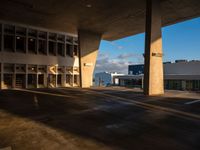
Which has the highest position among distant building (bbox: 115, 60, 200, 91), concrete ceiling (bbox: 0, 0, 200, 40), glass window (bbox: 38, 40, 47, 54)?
concrete ceiling (bbox: 0, 0, 200, 40)

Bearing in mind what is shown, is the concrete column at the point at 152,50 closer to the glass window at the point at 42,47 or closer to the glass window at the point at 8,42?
the glass window at the point at 42,47

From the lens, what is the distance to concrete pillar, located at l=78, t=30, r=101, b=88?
21.9 meters

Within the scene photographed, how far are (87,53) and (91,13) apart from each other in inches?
255

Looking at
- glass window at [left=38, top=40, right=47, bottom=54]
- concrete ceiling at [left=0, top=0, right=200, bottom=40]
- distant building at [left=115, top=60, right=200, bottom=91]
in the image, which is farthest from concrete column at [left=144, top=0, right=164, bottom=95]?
distant building at [left=115, top=60, right=200, bottom=91]

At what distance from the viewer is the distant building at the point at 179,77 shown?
33.5 metres

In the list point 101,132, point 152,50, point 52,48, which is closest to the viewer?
point 101,132

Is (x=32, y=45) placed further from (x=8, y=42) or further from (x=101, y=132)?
(x=101, y=132)

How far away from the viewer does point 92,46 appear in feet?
74.5

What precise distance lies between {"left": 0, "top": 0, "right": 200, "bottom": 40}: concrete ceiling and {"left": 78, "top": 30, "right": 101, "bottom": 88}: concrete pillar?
42.7 inches

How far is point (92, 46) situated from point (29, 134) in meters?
18.7

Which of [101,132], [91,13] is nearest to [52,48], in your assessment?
[91,13]

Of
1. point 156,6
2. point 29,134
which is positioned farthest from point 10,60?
point 29,134

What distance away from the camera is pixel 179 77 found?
116ft

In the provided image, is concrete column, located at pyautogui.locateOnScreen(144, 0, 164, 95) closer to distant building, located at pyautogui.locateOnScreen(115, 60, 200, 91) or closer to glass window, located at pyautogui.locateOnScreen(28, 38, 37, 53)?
glass window, located at pyautogui.locateOnScreen(28, 38, 37, 53)
